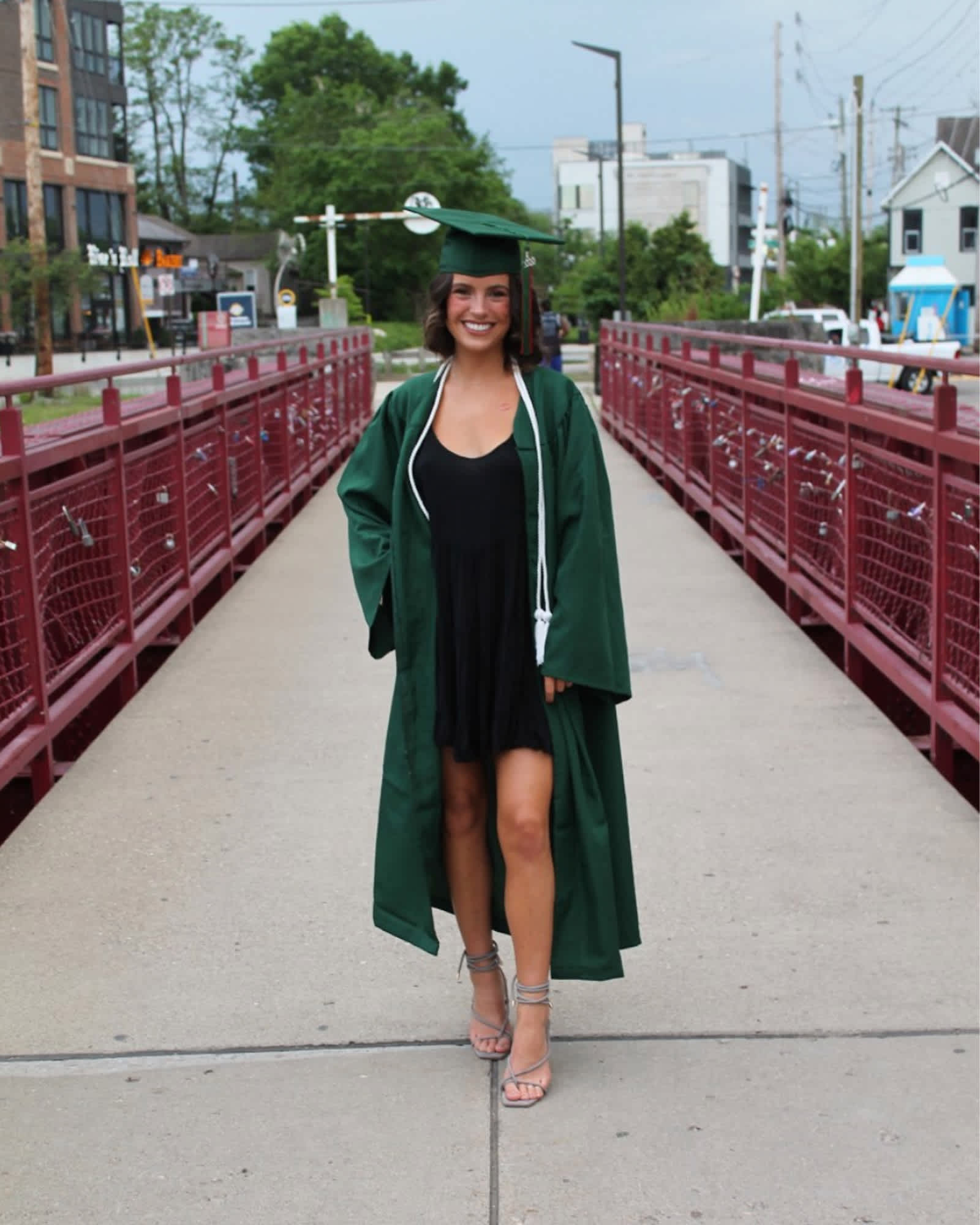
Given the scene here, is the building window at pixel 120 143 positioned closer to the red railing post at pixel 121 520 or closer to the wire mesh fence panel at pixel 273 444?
the wire mesh fence panel at pixel 273 444

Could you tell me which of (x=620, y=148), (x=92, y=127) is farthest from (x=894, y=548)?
(x=92, y=127)

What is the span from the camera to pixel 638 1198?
10.3 feet

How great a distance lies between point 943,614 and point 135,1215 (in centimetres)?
349

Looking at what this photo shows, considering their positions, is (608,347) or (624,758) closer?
(624,758)

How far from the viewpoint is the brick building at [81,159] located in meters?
57.5

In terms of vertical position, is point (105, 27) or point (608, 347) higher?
point (105, 27)

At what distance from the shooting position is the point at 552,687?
341 centimetres

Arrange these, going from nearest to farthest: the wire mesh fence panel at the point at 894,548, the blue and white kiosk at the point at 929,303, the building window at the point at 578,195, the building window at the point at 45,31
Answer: the wire mesh fence panel at the point at 894,548
the blue and white kiosk at the point at 929,303
the building window at the point at 45,31
the building window at the point at 578,195

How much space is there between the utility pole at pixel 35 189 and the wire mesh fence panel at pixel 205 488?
26.0 metres

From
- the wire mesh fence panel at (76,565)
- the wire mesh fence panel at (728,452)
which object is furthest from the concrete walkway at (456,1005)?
the wire mesh fence panel at (728,452)

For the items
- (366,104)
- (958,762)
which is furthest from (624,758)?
(366,104)

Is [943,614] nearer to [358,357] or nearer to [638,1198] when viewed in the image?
[638,1198]

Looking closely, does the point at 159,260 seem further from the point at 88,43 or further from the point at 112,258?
the point at 88,43

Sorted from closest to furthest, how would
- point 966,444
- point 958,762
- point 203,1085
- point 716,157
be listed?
point 203,1085 < point 966,444 < point 958,762 < point 716,157
